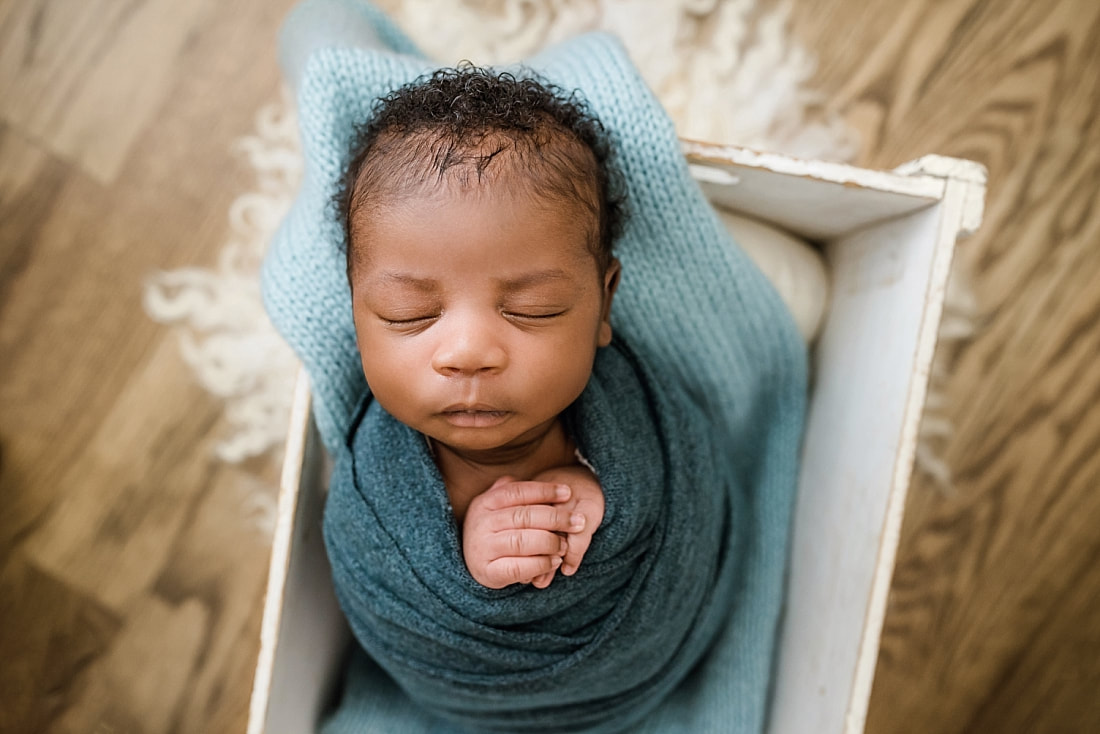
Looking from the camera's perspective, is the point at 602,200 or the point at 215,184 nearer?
the point at 602,200

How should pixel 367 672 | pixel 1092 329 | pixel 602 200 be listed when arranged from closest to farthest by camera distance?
Result: pixel 602 200 < pixel 367 672 < pixel 1092 329

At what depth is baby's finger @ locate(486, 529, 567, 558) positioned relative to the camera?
695 millimetres

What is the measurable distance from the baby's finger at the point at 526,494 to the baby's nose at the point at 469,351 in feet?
0.49

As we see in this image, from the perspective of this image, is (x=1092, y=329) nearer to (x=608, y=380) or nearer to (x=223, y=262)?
(x=608, y=380)

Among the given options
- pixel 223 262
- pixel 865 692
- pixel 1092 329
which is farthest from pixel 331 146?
pixel 1092 329

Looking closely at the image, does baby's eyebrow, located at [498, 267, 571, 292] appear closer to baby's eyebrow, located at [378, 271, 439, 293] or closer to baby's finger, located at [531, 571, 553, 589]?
baby's eyebrow, located at [378, 271, 439, 293]

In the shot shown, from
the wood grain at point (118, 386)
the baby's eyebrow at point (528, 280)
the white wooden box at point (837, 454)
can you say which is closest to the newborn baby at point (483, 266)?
the baby's eyebrow at point (528, 280)

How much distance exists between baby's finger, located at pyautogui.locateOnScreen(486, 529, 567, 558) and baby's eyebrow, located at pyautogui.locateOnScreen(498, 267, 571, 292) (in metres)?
0.21

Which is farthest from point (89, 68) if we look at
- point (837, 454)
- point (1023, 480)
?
point (1023, 480)

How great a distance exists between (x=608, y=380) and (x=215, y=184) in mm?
703

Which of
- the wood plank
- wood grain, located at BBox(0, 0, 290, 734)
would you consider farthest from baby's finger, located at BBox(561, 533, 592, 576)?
the wood plank

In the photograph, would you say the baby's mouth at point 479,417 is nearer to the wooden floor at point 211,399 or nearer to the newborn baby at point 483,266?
the newborn baby at point 483,266

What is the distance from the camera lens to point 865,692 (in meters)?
0.77

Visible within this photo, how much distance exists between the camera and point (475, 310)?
2.00 feet
